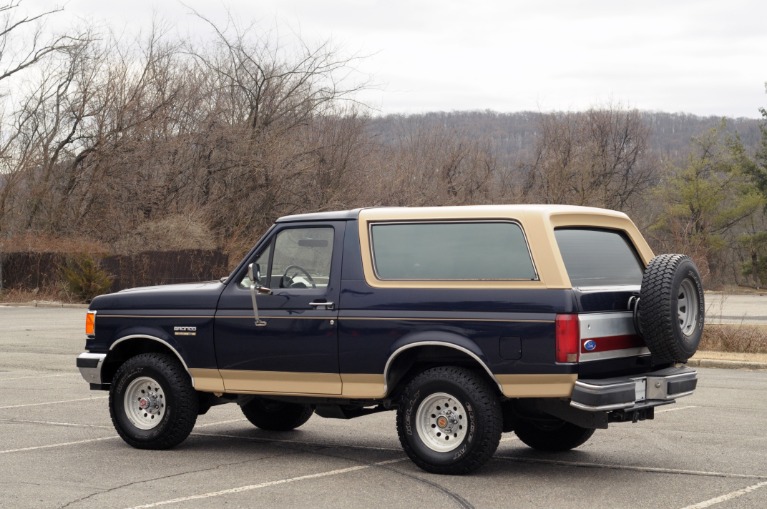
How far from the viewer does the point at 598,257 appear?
8945 mm

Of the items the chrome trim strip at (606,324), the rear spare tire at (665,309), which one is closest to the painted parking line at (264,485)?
the chrome trim strip at (606,324)

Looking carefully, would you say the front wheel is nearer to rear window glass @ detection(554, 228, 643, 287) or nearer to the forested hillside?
rear window glass @ detection(554, 228, 643, 287)

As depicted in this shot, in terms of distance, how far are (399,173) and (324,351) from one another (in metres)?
47.0

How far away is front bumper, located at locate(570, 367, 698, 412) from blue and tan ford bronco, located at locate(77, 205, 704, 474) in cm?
1

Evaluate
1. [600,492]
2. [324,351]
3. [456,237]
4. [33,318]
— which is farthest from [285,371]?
[33,318]

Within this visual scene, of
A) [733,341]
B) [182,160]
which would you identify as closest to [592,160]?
[182,160]

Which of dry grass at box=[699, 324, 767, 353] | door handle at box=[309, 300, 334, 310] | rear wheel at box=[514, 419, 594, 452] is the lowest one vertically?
rear wheel at box=[514, 419, 594, 452]

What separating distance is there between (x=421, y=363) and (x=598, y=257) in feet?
5.55

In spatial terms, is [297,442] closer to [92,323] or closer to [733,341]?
[92,323]

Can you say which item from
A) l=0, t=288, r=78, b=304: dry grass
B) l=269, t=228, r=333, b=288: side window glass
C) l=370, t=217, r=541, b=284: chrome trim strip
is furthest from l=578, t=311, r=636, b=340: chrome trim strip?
l=0, t=288, r=78, b=304: dry grass

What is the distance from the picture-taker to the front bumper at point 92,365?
10020 mm

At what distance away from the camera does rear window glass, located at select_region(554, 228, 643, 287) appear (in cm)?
863

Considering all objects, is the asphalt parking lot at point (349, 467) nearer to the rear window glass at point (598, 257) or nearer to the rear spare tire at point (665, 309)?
the rear spare tire at point (665, 309)

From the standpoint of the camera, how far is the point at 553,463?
912 cm
